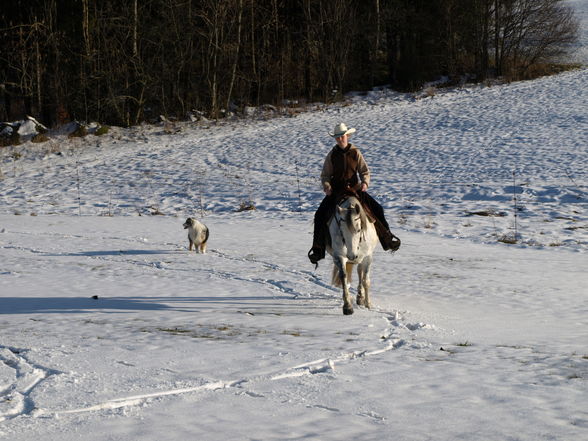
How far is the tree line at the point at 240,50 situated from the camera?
39406mm

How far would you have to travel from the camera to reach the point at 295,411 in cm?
534

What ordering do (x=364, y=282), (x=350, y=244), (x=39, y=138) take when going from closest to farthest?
(x=350, y=244)
(x=364, y=282)
(x=39, y=138)

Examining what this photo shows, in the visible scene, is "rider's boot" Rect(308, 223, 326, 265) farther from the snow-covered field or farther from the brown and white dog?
the brown and white dog

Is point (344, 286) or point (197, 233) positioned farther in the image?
point (197, 233)

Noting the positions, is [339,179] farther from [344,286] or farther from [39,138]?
[39,138]

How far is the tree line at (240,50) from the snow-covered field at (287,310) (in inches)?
515

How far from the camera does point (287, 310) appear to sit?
9570 mm

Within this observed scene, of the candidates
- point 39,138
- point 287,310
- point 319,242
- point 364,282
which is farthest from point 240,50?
point 287,310

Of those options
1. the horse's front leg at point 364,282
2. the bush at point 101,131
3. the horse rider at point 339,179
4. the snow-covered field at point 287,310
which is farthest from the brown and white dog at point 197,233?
the bush at point 101,131

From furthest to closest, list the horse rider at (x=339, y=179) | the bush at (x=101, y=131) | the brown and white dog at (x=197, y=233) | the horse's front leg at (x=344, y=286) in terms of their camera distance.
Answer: the bush at (x=101, y=131) < the brown and white dog at (x=197, y=233) < the horse rider at (x=339, y=179) < the horse's front leg at (x=344, y=286)

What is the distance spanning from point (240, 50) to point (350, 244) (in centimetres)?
3791

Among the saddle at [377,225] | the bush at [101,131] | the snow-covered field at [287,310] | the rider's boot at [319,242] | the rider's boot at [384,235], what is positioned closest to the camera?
the snow-covered field at [287,310]

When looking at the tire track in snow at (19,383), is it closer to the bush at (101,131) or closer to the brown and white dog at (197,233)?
the brown and white dog at (197,233)

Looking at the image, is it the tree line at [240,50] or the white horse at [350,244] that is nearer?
the white horse at [350,244]
